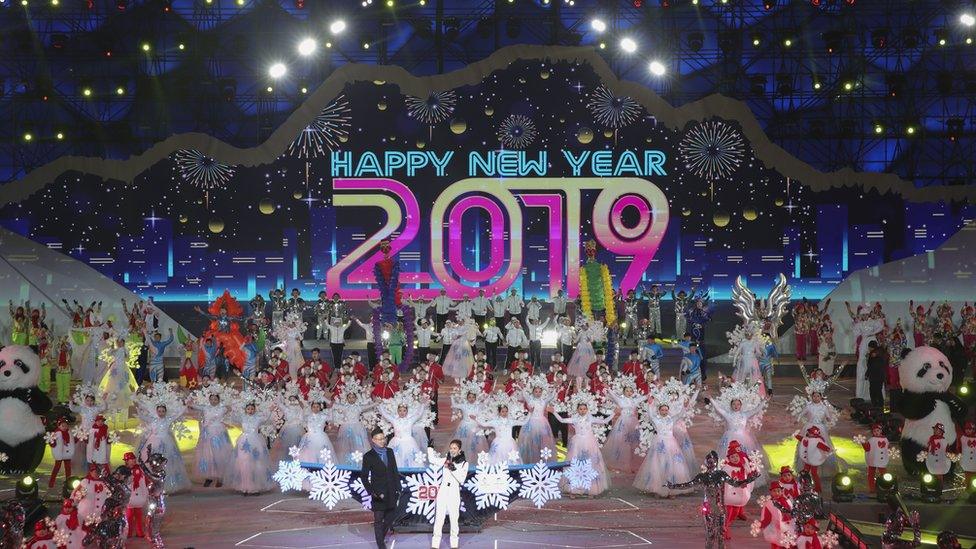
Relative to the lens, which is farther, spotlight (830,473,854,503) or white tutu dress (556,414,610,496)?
white tutu dress (556,414,610,496)

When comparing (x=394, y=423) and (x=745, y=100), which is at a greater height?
(x=745, y=100)

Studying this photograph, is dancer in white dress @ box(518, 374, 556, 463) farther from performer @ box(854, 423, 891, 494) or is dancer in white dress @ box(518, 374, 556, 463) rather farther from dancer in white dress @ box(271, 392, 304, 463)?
performer @ box(854, 423, 891, 494)

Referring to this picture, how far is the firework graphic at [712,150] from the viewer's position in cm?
2095

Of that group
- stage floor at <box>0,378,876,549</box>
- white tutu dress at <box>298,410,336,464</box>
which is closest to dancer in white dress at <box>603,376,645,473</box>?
stage floor at <box>0,378,876,549</box>

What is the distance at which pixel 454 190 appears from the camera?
69.0 ft

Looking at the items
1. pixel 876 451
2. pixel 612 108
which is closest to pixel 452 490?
pixel 876 451

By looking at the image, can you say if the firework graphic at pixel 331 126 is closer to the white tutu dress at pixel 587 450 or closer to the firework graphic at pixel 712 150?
the firework graphic at pixel 712 150

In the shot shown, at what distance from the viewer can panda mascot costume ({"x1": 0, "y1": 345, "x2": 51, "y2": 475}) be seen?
1224 cm

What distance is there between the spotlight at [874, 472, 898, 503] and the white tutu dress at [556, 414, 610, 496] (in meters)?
2.54

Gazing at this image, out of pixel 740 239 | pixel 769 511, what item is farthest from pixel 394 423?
pixel 740 239

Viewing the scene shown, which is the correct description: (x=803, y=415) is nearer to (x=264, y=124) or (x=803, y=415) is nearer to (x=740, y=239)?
(x=740, y=239)

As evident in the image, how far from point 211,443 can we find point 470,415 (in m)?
2.68

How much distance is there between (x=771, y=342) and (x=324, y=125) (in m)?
9.13

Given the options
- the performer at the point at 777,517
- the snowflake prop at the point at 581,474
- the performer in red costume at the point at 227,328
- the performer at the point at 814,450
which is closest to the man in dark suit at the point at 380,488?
the snowflake prop at the point at 581,474
